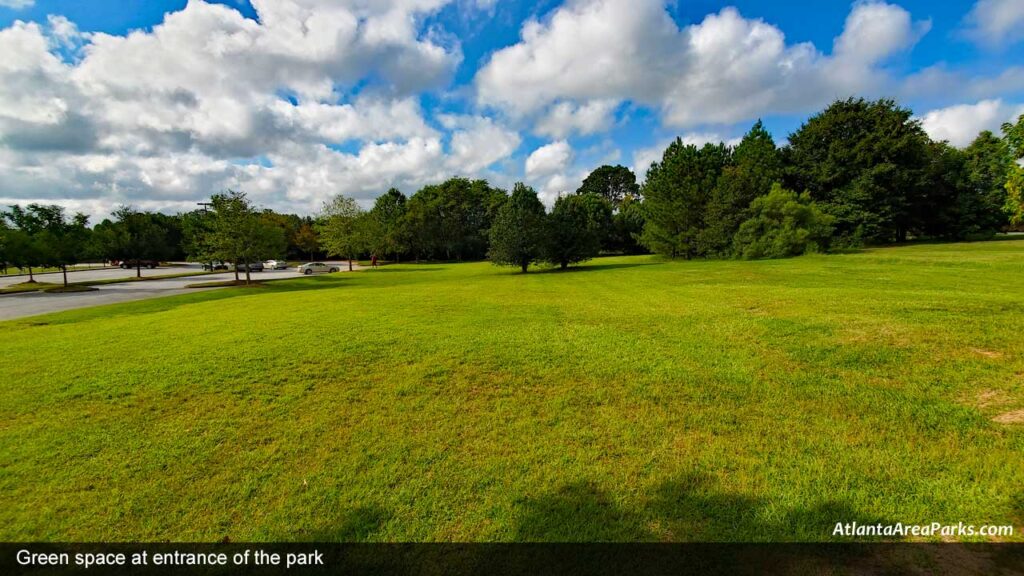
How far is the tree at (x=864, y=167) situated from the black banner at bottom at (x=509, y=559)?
47.6 m

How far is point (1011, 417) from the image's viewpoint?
456 cm

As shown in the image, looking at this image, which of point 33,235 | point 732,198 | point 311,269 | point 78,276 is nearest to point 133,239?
point 78,276

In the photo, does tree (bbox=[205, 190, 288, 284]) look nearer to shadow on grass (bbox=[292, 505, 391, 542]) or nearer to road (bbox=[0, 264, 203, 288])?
road (bbox=[0, 264, 203, 288])

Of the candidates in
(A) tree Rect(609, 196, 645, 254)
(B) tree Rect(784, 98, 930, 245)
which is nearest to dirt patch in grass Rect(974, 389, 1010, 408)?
(B) tree Rect(784, 98, 930, 245)

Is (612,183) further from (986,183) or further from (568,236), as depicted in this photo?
(568,236)

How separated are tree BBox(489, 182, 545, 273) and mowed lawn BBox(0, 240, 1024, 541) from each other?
806 inches

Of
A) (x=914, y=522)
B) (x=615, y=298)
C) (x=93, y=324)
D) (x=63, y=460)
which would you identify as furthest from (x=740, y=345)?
(x=93, y=324)

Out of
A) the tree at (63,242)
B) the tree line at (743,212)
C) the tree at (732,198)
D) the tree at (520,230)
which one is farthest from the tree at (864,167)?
the tree at (63,242)

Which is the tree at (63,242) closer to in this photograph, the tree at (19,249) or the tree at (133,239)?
the tree at (19,249)

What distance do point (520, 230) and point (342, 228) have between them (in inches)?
1101

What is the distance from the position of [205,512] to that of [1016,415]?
854 centimetres

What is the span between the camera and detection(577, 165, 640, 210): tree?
98.4m

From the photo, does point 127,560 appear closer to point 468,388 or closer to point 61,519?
point 61,519

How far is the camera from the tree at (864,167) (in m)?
40.6
